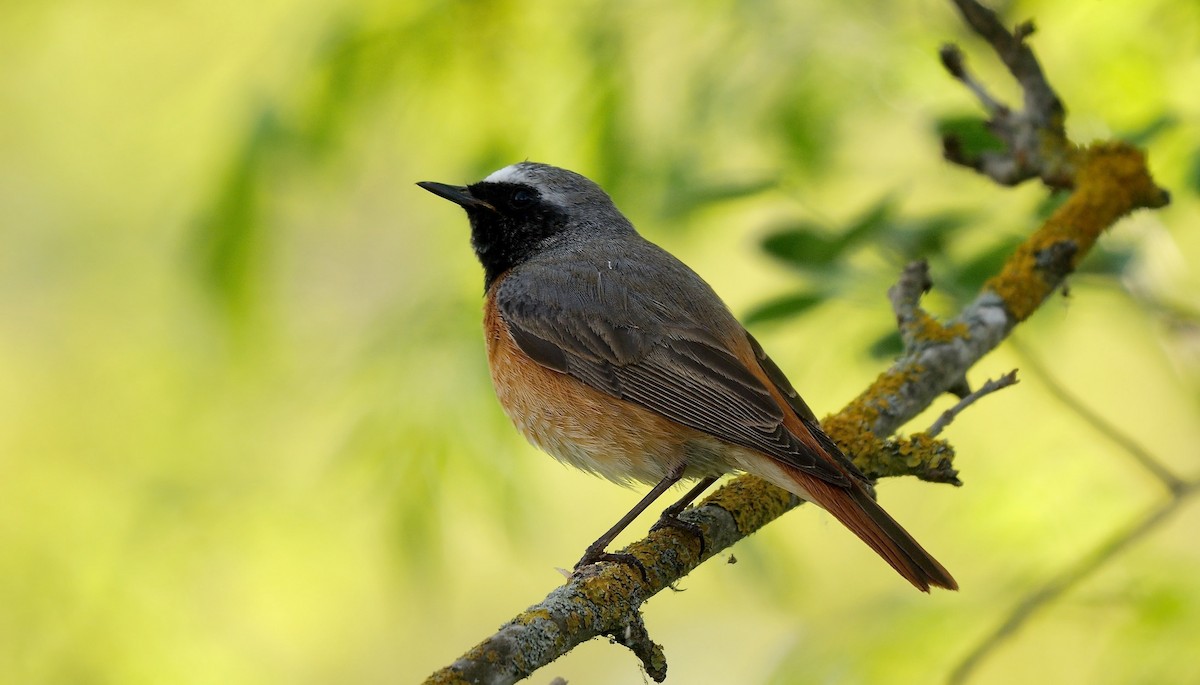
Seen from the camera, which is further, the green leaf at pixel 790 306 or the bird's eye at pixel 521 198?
the bird's eye at pixel 521 198

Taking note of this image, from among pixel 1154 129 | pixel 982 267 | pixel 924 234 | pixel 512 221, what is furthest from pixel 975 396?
pixel 512 221

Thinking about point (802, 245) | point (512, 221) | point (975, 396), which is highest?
point (512, 221)

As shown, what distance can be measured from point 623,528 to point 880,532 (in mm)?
787

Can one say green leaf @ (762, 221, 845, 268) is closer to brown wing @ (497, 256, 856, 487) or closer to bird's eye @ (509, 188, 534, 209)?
brown wing @ (497, 256, 856, 487)

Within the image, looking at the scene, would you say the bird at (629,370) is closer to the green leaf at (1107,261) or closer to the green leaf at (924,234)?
the green leaf at (924,234)

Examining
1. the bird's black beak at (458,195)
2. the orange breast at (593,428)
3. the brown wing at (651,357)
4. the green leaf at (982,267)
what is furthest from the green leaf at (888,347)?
the bird's black beak at (458,195)

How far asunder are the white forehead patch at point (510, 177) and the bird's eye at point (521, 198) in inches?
1.7

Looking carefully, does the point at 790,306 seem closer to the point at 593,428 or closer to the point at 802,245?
the point at 802,245

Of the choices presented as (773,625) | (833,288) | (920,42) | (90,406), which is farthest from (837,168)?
(90,406)

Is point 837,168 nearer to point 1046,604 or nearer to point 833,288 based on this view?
point 833,288

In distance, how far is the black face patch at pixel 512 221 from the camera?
4777 mm

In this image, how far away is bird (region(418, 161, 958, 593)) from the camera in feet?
11.1

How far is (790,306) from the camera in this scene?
3.83 meters

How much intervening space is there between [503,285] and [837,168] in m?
1.44
